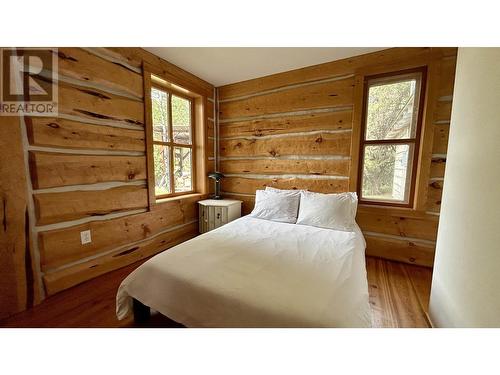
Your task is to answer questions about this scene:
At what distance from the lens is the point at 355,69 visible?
7.41 feet

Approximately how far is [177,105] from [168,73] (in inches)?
18.5

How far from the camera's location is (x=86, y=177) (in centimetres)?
175

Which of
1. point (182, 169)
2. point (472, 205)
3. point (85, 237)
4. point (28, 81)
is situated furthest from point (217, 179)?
point (472, 205)

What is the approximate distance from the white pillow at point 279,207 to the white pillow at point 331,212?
0.11 meters

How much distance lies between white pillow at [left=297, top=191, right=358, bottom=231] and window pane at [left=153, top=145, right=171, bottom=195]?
190cm

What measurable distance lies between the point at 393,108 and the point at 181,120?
2825 millimetres

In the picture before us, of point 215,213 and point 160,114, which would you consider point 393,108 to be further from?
point 160,114

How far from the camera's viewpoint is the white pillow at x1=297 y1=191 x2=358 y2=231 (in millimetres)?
1988

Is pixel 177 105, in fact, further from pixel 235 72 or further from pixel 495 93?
pixel 495 93

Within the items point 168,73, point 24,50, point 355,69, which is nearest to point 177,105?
point 168,73

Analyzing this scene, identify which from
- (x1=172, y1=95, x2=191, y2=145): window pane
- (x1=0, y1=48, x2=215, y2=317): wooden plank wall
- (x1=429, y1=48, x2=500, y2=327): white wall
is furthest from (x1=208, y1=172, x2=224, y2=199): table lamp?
(x1=429, y1=48, x2=500, y2=327): white wall

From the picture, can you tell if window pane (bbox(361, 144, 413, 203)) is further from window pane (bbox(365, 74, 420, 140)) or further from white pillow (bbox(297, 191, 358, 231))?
white pillow (bbox(297, 191, 358, 231))

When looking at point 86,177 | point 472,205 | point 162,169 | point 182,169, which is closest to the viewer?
point 472,205
